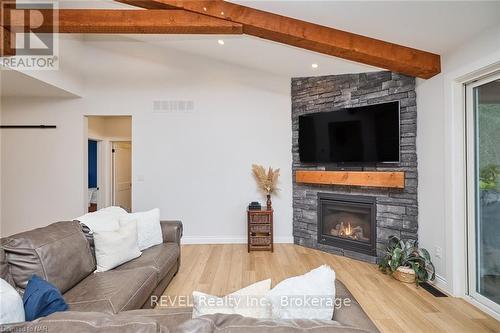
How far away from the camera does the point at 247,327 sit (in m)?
0.79

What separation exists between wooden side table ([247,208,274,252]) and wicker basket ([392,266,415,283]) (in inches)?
68.1

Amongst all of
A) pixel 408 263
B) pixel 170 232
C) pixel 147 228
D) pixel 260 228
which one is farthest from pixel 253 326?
pixel 260 228

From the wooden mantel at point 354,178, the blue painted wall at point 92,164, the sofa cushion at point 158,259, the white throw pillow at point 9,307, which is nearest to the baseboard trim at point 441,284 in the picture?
the wooden mantel at point 354,178

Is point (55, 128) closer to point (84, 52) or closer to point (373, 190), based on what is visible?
point (84, 52)

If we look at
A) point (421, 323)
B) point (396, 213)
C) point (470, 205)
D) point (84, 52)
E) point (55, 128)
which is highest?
point (84, 52)

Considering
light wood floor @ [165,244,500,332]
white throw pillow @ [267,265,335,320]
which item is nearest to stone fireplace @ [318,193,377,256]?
light wood floor @ [165,244,500,332]

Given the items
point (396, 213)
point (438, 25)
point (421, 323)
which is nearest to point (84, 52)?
point (438, 25)

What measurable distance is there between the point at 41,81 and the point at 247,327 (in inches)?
169

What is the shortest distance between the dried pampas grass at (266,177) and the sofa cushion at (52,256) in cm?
265

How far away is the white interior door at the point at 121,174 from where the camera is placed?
6223 mm

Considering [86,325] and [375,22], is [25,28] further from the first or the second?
[375,22]

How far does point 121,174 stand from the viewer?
653 cm

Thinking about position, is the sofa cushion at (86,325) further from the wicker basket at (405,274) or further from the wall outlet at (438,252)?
the wall outlet at (438,252)

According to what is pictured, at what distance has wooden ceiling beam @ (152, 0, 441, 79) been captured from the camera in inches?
110
